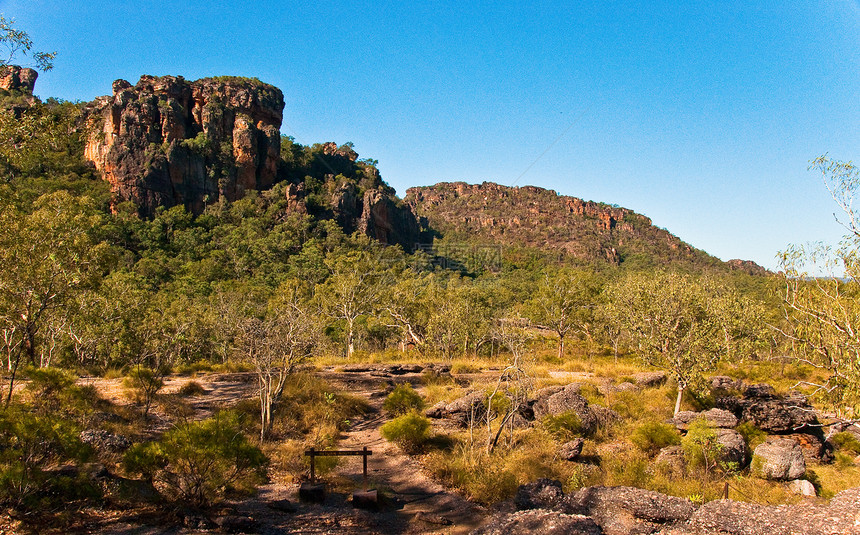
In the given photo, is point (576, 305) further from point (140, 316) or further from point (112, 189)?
point (112, 189)

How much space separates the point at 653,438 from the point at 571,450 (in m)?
2.71

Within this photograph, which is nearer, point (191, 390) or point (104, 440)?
point (104, 440)

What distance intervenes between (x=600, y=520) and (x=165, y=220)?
75211 mm

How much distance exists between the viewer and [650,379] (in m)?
21.2

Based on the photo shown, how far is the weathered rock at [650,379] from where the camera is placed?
2086 cm

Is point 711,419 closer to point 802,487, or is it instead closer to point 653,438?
point 653,438

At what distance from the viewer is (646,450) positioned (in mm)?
13000

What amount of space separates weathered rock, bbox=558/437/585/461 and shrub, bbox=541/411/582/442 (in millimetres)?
1184

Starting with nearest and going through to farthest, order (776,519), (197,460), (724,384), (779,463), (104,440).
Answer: (776,519)
(197,460)
(104,440)
(779,463)
(724,384)

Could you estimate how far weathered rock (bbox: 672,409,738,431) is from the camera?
1454 centimetres

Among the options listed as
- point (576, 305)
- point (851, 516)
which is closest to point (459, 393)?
point (851, 516)

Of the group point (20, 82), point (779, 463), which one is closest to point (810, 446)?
point (779, 463)

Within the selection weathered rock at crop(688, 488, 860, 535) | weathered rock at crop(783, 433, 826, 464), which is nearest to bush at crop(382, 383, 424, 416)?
weathered rock at crop(688, 488, 860, 535)

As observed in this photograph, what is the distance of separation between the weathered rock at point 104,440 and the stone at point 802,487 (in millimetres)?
15396
